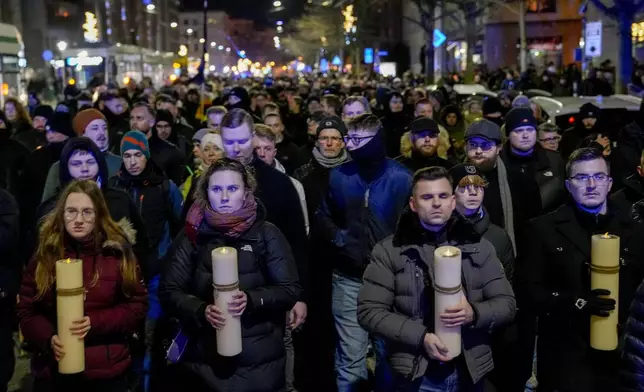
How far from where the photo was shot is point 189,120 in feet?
55.1

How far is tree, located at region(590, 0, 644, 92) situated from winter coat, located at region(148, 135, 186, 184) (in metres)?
17.3

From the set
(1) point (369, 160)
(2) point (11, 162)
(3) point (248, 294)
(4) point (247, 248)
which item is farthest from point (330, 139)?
(2) point (11, 162)

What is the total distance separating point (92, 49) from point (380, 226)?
3940 cm

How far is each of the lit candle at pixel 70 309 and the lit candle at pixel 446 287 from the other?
167 centimetres

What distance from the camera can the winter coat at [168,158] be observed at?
884 centimetres

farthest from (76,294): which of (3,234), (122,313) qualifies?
(3,234)

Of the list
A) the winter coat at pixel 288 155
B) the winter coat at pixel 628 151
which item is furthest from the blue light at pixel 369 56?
the winter coat at pixel 628 151

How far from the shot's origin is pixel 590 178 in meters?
4.70

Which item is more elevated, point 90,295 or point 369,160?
point 369,160

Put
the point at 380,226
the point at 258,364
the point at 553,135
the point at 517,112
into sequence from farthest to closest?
the point at 553,135, the point at 517,112, the point at 380,226, the point at 258,364

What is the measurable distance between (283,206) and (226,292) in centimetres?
189

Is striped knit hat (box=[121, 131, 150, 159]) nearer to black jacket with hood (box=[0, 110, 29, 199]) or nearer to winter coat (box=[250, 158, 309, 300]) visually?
winter coat (box=[250, 158, 309, 300])

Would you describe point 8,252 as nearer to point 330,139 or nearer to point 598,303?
point 330,139

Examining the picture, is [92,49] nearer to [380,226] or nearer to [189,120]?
[189,120]
